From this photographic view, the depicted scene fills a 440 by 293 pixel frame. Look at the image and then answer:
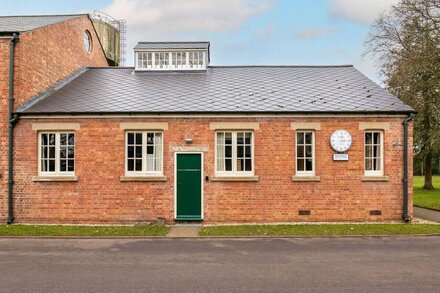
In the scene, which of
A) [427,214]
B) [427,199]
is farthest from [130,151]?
[427,199]

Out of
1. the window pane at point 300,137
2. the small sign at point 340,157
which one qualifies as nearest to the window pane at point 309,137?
the window pane at point 300,137

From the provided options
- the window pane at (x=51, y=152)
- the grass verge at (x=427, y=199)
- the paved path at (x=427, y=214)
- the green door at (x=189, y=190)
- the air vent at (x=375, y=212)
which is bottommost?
the grass verge at (x=427, y=199)

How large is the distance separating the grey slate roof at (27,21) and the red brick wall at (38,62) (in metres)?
0.29

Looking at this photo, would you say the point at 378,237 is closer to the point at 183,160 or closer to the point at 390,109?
the point at 390,109

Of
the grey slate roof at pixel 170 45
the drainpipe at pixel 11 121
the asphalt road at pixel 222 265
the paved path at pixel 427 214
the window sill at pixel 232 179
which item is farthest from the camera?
the grey slate roof at pixel 170 45

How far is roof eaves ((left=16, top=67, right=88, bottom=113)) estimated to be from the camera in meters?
15.0

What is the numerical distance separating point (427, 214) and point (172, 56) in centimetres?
1295

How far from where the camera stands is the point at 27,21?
18.4m

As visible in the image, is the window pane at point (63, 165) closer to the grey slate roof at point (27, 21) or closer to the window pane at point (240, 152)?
the grey slate roof at point (27, 21)

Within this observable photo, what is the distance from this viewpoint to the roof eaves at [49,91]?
592 inches

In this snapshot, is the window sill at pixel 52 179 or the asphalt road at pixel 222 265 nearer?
the asphalt road at pixel 222 265

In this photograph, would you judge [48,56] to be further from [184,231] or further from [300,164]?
[300,164]

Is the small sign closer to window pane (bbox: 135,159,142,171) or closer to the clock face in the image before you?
the clock face

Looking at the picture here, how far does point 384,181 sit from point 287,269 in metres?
7.99
